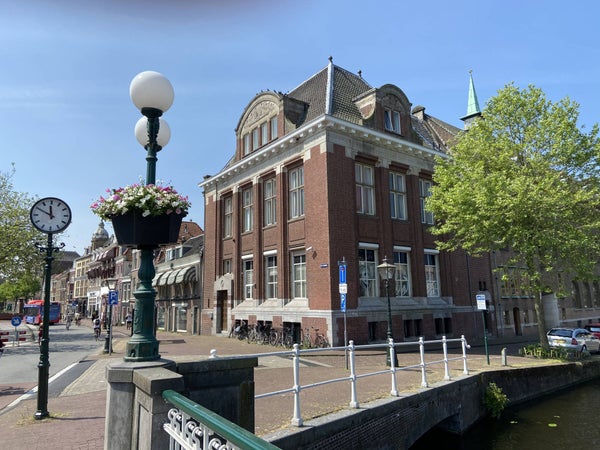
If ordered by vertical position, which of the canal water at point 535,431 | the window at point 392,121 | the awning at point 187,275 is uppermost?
the window at point 392,121

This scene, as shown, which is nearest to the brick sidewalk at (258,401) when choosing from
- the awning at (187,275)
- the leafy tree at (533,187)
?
the leafy tree at (533,187)

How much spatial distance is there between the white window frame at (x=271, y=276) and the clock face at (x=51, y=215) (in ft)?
48.6

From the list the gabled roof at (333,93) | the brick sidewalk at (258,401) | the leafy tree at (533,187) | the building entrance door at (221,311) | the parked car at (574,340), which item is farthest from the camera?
the building entrance door at (221,311)

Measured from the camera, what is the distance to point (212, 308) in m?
27.7

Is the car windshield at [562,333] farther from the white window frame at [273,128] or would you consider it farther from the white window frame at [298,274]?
the white window frame at [273,128]

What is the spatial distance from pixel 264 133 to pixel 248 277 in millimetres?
8781

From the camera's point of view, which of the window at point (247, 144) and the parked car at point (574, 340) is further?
the window at point (247, 144)

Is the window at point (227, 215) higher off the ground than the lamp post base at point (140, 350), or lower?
higher

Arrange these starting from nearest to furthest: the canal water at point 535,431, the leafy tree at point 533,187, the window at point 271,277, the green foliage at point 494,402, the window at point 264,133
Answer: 1. the canal water at point 535,431
2. the green foliage at point 494,402
3. the leafy tree at point 533,187
4. the window at point 271,277
5. the window at point 264,133

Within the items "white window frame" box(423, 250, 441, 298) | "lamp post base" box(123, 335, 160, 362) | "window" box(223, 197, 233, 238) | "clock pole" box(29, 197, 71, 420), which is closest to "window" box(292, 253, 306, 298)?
"white window frame" box(423, 250, 441, 298)

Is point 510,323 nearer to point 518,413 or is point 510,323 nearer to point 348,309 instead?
point 348,309

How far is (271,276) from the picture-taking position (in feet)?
74.6

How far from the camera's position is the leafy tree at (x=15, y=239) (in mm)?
24797

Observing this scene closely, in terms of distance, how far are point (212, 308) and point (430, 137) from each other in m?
18.8
